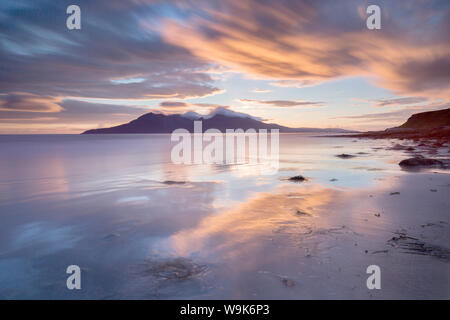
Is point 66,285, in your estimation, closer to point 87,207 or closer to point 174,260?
point 174,260

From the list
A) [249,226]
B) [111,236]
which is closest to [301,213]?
[249,226]

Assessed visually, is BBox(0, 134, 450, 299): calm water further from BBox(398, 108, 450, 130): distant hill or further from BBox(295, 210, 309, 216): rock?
BBox(398, 108, 450, 130): distant hill

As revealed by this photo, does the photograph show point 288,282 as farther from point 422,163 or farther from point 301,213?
point 422,163

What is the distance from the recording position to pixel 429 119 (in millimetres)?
133250

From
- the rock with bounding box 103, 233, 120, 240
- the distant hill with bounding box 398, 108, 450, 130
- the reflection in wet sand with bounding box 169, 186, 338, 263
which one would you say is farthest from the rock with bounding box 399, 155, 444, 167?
the distant hill with bounding box 398, 108, 450, 130

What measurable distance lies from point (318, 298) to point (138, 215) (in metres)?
4.75

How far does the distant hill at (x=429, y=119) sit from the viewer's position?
124562 mm

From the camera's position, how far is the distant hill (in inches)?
4904

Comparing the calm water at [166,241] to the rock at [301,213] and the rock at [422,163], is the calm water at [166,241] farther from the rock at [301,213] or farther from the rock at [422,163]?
the rock at [422,163]

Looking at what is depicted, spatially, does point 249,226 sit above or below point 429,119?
below
